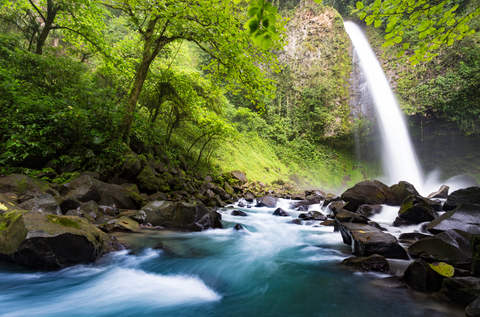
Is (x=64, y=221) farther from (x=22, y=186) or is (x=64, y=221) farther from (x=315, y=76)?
(x=315, y=76)

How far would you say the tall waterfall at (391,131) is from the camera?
868 inches

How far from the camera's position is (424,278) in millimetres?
2777

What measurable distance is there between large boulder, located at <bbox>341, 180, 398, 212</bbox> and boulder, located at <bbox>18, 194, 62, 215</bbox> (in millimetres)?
8552

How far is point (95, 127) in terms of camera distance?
6418 millimetres

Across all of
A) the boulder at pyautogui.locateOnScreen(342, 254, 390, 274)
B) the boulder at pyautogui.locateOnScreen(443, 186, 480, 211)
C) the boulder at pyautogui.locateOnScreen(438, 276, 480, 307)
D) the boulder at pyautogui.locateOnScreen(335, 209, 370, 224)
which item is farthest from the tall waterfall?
the boulder at pyautogui.locateOnScreen(438, 276, 480, 307)

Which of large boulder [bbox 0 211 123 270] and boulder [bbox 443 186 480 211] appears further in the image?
boulder [bbox 443 186 480 211]

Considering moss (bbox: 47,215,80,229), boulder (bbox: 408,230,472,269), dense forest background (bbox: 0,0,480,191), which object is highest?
dense forest background (bbox: 0,0,480,191)

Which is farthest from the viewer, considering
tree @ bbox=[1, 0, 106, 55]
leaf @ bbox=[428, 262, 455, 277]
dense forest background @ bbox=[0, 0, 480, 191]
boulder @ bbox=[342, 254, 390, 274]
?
tree @ bbox=[1, 0, 106, 55]

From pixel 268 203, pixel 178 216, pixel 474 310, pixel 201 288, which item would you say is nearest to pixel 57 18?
pixel 178 216

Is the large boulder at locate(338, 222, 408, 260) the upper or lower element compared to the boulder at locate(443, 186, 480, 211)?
lower

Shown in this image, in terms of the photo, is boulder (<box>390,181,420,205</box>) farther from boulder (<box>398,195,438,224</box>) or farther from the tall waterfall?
the tall waterfall

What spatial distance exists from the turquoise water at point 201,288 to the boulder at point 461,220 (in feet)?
7.23

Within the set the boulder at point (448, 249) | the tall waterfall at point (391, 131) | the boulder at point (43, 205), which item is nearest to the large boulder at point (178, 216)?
the boulder at point (43, 205)

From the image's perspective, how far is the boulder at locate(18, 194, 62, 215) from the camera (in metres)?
3.77
